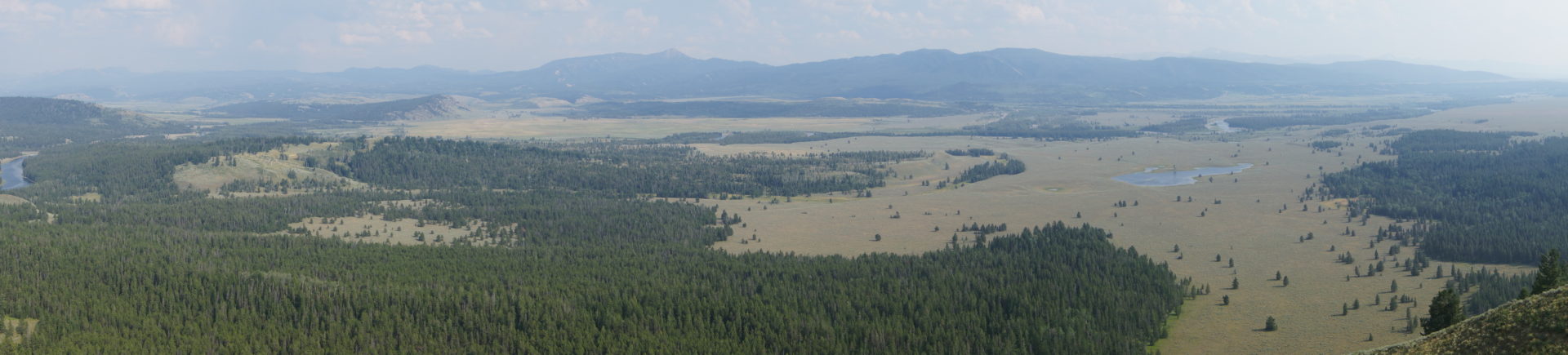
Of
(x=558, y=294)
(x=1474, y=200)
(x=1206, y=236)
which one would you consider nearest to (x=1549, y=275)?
(x=1206, y=236)

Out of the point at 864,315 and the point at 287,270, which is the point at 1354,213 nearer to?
the point at 864,315

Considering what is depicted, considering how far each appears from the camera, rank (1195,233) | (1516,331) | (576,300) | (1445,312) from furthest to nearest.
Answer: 1. (1195,233)
2. (576,300)
3. (1445,312)
4. (1516,331)

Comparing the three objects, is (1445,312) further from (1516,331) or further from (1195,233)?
(1195,233)

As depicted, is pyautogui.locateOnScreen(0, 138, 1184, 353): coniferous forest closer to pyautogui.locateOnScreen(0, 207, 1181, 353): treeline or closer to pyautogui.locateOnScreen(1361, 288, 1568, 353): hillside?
pyautogui.locateOnScreen(0, 207, 1181, 353): treeline

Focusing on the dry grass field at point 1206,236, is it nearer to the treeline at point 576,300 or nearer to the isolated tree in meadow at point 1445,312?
the treeline at point 576,300

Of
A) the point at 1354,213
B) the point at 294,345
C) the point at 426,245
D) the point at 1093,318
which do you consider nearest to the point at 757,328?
the point at 1093,318

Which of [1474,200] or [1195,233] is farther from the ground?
[1474,200]

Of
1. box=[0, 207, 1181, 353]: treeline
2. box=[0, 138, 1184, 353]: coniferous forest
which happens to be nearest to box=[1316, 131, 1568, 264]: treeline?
box=[0, 138, 1184, 353]: coniferous forest
